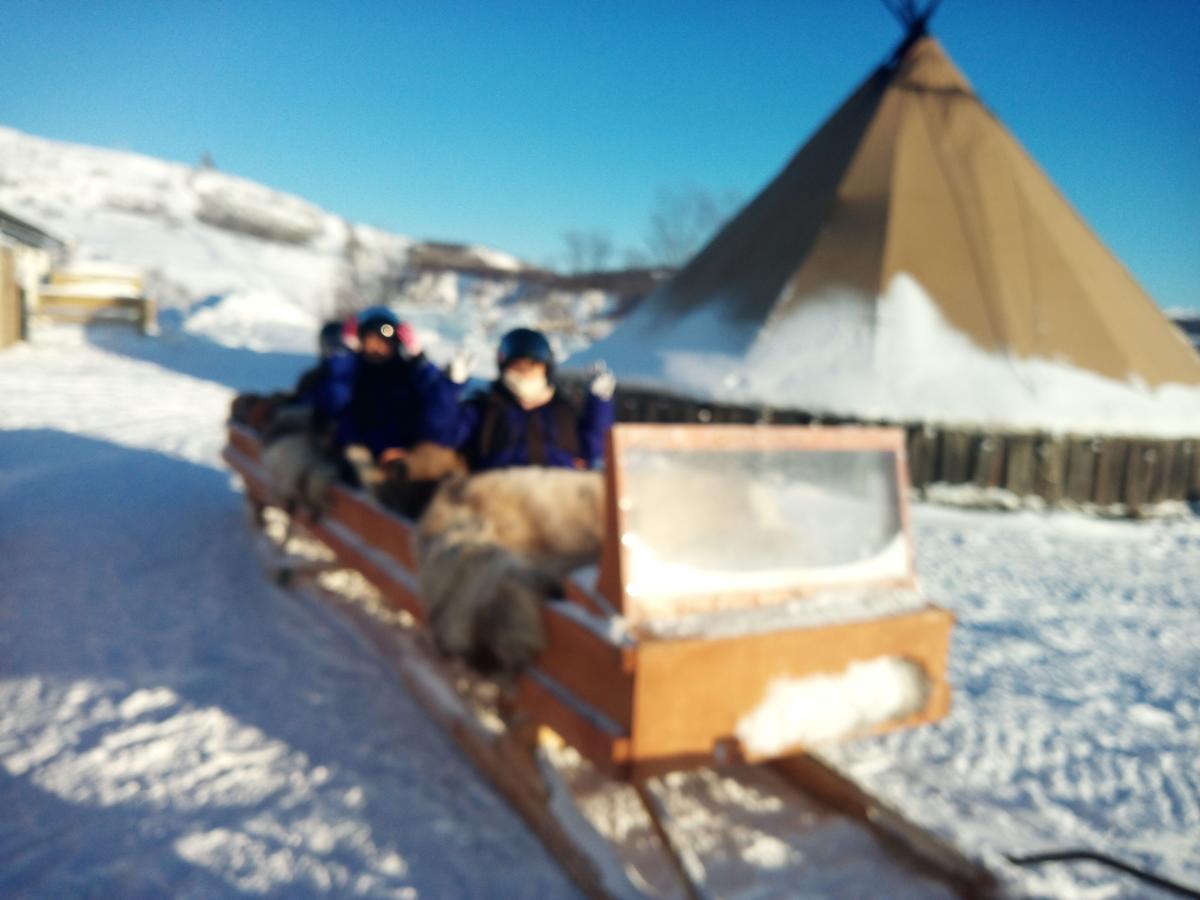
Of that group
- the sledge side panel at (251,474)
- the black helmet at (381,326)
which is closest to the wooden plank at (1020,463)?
the black helmet at (381,326)

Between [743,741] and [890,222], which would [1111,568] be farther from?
[743,741]

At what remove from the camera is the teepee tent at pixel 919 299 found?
7.46 meters

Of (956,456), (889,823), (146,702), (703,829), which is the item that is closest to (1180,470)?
(956,456)

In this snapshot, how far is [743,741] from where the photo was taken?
2090 millimetres

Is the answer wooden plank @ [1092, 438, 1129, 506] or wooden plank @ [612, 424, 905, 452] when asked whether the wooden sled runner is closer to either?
wooden plank @ [612, 424, 905, 452]

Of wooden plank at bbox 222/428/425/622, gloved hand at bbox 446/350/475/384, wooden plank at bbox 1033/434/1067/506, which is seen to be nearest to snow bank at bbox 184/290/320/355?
wooden plank at bbox 222/428/425/622

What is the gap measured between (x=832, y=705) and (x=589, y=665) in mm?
663

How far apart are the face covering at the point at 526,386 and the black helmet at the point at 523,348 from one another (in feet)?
0.18

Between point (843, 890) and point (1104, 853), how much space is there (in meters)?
0.80

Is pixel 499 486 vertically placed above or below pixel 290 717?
above

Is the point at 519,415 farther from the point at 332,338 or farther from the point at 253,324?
the point at 253,324

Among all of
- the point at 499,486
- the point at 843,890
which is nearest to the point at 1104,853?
the point at 843,890

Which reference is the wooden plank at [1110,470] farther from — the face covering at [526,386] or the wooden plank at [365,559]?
the wooden plank at [365,559]

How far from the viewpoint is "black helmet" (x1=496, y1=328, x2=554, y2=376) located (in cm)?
352
